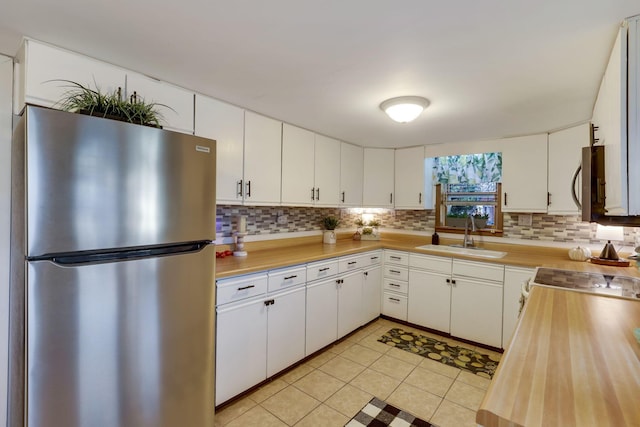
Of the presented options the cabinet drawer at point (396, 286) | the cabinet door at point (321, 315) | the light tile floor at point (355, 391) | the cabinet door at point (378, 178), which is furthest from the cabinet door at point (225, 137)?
the cabinet drawer at point (396, 286)

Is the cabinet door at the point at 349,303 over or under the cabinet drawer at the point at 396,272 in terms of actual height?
under

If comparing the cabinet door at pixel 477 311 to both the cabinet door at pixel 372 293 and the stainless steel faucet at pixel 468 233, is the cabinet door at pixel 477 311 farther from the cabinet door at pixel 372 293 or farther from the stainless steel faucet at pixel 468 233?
the cabinet door at pixel 372 293

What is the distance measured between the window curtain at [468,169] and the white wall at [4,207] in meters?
3.75

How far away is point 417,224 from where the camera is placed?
385cm

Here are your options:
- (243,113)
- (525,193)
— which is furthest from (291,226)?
(525,193)

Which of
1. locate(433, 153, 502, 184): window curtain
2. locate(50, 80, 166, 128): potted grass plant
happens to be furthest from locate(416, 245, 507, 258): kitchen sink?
locate(50, 80, 166, 128): potted grass plant

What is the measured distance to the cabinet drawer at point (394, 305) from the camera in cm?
329

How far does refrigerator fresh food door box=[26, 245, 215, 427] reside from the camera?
1094mm

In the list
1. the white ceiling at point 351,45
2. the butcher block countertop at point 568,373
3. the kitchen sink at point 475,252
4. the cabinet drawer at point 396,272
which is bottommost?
the cabinet drawer at point 396,272

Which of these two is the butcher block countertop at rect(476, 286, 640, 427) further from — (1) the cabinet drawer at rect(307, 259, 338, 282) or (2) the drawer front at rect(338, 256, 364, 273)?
(2) the drawer front at rect(338, 256, 364, 273)

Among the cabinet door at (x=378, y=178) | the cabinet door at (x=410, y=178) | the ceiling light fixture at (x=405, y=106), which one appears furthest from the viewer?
the cabinet door at (x=378, y=178)

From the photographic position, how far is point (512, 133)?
289cm

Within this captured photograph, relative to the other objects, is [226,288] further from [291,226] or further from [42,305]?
[291,226]

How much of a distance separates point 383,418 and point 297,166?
2095 millimetres
